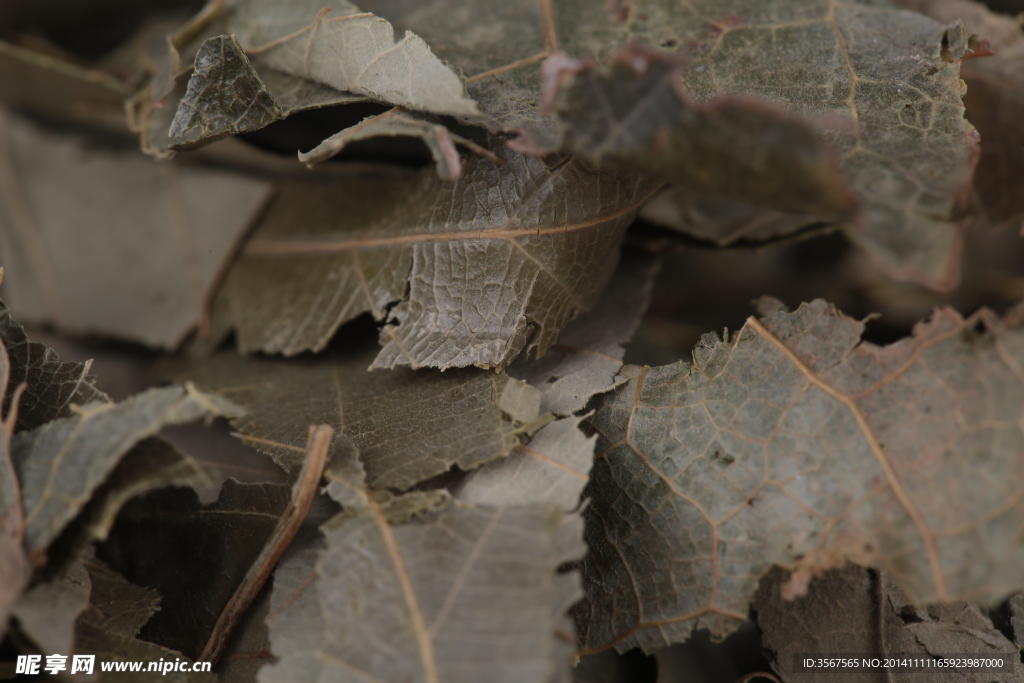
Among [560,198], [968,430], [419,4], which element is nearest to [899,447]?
[968,430]

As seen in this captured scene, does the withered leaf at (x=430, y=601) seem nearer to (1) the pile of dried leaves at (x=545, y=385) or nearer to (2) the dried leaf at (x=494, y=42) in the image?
(1) the pile of dried leaves at (x=545, y=385)

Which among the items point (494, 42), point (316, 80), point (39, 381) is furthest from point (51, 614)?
point (494, 42)

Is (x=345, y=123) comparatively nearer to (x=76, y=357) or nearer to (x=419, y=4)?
(x=419, y=4)

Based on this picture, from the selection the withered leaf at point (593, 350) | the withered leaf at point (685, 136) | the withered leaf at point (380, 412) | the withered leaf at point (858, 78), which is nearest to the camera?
the withered leaf at point (685, 136)

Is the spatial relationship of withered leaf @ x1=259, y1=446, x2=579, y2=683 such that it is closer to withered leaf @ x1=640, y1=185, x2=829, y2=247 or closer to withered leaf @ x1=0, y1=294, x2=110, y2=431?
withered leaf @ x1=0, y1=294, x2=110, y2=431

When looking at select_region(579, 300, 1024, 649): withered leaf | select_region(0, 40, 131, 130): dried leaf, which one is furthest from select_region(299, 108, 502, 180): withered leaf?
select_region(0, 40, 131, 130): dried leaf

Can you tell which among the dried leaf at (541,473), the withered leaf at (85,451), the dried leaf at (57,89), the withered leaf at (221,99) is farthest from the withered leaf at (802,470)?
the dried leaf at (57,89)

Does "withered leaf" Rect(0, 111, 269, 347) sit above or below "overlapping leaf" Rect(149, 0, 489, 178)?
below
